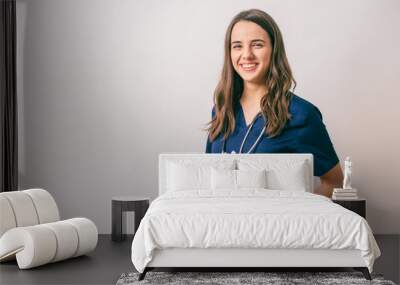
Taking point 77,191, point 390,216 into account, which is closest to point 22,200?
→ point 77,191

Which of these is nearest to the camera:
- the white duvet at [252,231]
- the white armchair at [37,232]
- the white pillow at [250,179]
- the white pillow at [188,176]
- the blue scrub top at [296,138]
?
the white duvet at [252,231]

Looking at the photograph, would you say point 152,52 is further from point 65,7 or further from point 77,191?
point 77,191

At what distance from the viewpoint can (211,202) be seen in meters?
5.20

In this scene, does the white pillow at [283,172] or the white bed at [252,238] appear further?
the white pillow at [283,172]

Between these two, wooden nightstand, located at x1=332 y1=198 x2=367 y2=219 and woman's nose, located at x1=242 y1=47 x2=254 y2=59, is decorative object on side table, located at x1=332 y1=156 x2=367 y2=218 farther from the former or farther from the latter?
woman's nose, located at x1=242 y1=47 x2=254 y2=59

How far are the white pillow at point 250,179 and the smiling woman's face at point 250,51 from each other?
1.13 m

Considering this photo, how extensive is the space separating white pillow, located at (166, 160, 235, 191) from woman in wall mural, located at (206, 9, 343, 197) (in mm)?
531

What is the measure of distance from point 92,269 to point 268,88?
2757mm

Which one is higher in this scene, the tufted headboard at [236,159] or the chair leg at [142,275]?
the tufted headboard at [236,159]

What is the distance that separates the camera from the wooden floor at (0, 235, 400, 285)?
4.89m

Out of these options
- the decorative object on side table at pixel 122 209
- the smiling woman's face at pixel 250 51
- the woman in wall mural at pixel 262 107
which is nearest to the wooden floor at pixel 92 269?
the decorative object on side table at pixel 122 209

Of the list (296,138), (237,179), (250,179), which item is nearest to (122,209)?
(237,179)

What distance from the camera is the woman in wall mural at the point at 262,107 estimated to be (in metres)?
6.89

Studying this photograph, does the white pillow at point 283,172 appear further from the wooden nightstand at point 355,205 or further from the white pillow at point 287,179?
the wooden nightstand at point 355,205
